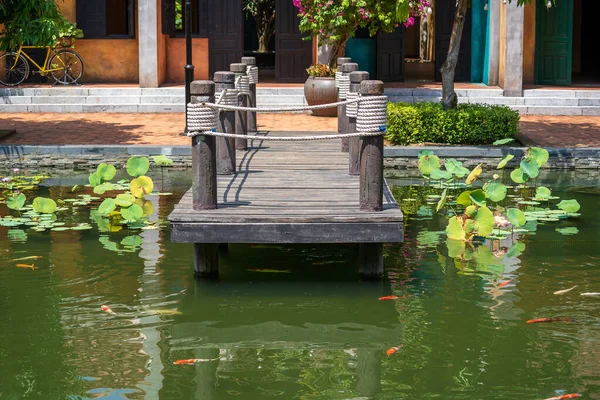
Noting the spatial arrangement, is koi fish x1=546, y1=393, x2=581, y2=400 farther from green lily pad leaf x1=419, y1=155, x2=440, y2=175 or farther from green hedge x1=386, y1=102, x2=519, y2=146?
green hedge x1=386, y1=102, x2=519, y2=146

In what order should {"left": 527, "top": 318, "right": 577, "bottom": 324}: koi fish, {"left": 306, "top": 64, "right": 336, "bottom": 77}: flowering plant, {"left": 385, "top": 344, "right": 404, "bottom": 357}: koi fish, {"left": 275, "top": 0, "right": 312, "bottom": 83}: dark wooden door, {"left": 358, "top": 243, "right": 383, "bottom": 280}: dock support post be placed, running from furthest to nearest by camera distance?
{"left": 275, "top": 0, "right": 312, "bottom": 83}: dark wooden door, {"left": 306, "top": 64, "right": 336, "bottom": 77}: flowering plant, {"left": 358, "top": 243, "right": 383, "bottom": 280}: dock support post, {"left": 527, "top": 318, "right": 577, "bottom": 324}: koi fish, {"left": 385, "top": 344, "right": 404, "bottom": 357}: koi fish

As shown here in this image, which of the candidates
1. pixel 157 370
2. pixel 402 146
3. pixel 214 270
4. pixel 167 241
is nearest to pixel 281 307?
pixel 214 270

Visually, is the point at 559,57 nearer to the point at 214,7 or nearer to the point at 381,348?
the point at 214,7

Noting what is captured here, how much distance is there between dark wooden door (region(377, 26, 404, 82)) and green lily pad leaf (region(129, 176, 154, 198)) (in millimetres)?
10371

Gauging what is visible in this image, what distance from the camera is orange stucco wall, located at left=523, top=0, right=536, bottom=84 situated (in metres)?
19.9

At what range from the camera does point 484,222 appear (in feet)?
30.1

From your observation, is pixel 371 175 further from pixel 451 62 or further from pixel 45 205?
pixel 451 62

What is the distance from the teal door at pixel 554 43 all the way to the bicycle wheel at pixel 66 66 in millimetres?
8202

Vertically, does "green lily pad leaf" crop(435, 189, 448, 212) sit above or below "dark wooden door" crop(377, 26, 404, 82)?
below

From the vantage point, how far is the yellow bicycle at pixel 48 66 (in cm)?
1928

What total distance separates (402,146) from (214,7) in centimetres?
752

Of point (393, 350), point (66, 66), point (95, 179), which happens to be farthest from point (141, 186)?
point (66, 66)

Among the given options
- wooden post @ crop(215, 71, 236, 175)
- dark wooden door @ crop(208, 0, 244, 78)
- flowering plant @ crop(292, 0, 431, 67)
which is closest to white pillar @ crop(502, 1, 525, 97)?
flowering plant @ crop(292, 0, 431, 67)

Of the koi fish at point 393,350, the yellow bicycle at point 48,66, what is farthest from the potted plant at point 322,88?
the koi fish at point 393,350
